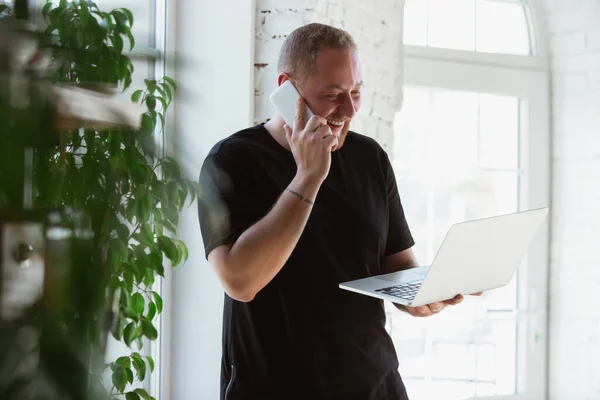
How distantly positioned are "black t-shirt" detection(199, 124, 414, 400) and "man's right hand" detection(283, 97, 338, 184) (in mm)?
79

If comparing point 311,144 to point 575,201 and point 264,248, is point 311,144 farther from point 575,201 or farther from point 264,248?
point 575,201

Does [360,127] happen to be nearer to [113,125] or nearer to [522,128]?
[522,128]

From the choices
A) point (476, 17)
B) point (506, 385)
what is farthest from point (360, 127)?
point (506, 385)

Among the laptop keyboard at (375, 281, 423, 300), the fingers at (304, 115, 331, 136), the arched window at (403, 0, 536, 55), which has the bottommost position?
the laptop keyboard at (375, 281, 423, 300)

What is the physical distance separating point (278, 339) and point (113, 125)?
1.24 metres

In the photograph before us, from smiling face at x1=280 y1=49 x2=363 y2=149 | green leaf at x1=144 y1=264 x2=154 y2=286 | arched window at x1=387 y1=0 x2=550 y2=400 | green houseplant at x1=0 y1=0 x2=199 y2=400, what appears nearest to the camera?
green houseplant at x1=0 y1=0 x2=199 y2=400

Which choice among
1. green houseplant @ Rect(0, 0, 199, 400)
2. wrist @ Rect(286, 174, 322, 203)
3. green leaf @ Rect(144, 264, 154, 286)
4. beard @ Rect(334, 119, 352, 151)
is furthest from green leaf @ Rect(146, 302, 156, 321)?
green houseplant @ Rect(0, 0, 199, 400)

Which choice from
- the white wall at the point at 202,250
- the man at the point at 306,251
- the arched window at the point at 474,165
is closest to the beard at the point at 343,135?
the man at the point at 306,251

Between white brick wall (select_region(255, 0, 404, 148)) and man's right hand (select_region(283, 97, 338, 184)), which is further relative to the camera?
white brick wall (select_region(255, 0, 404, 148))

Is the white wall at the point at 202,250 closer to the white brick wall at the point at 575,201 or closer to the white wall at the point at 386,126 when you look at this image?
the white wall at the point at 386,126

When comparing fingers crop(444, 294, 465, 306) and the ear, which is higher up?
the ear

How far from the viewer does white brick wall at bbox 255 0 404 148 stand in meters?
2.20

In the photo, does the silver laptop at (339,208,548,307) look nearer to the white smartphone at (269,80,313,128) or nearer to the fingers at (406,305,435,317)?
the fingers at (406,305,435,317)

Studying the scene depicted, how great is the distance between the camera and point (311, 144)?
59.2 inches
